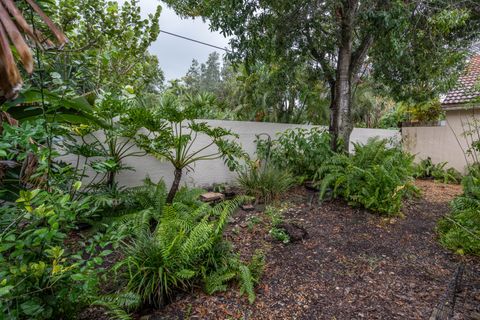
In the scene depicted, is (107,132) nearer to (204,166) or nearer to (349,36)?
(204,166)

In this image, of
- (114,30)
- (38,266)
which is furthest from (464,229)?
(114,30)

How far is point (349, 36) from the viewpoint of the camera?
426cm

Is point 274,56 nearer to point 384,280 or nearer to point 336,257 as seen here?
point 336,257

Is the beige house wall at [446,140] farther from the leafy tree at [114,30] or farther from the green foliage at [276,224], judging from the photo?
the leafy tree at [114,30]

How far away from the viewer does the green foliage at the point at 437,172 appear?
21.2 feet

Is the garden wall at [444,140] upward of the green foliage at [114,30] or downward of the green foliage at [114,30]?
downward

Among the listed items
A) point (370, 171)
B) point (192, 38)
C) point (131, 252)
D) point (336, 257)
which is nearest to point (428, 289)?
point (336, 257)

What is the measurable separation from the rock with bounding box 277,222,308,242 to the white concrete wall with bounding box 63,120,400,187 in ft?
5.86

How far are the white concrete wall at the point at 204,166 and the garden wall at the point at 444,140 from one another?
4548mm

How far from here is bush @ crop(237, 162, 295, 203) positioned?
3.83m

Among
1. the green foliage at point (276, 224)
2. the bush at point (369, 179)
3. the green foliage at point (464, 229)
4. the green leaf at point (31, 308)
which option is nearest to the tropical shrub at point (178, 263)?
the green leaf at point (31, 308)

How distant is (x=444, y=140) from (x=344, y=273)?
7136mm

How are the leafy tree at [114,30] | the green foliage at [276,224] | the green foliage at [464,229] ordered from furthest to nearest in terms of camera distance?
the leafy tree at [114,30] → the green foliage at [276,224] → the green foliage at [464,229]

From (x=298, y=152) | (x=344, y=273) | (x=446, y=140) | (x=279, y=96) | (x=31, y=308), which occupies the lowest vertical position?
(x=344, y=273)
